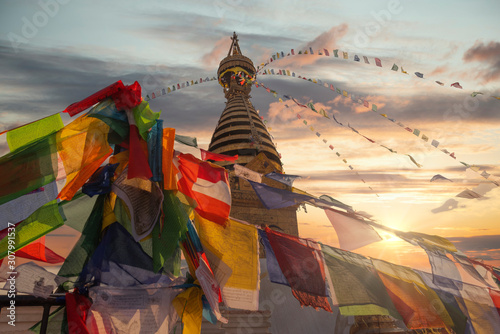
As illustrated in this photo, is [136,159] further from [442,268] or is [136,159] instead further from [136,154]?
[442,268]

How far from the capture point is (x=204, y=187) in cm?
402

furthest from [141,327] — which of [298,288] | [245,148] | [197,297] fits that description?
[245,148]

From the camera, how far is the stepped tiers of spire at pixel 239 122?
2033 cm

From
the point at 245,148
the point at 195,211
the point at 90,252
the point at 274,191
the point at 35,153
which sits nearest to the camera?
the point at 35,153

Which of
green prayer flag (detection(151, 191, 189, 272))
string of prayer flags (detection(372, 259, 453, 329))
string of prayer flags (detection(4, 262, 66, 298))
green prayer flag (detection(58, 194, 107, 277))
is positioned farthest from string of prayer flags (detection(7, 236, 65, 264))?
string of prayer flags (detection(372, 259, 453, 329))

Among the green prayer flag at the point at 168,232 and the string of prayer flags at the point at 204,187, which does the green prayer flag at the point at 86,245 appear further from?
the string of prayer flags at the point at 204,187

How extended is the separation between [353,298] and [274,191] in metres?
2.22

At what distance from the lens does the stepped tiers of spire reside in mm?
20334

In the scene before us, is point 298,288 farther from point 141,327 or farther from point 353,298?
point 141,327

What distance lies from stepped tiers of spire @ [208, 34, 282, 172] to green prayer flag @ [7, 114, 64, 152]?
44.3 feet

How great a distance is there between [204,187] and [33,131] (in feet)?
7.13

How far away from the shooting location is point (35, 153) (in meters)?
3.17

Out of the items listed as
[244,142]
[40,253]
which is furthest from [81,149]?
[244,142]

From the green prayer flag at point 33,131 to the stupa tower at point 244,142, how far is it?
7888mm
